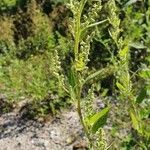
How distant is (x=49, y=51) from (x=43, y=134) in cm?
139

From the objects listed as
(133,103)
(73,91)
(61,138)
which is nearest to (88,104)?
(73,91)

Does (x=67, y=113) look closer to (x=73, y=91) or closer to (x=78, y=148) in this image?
(x=78, y=148)

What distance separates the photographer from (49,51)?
5.40m

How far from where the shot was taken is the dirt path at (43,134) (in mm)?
4094

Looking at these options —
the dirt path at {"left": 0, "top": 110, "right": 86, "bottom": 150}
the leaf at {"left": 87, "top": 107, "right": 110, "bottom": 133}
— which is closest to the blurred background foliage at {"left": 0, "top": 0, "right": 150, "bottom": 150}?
the dirt path at {"left": 0, "top": 110, "right": 86, "bottom": 150}

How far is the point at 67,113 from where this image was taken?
14.6ft

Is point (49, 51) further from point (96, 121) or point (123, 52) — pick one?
point (96, 121)

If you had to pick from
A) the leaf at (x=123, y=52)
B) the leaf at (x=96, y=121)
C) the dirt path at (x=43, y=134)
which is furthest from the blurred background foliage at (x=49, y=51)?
the leaf at (x=96, y=121)

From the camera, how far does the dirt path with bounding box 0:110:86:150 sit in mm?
4094

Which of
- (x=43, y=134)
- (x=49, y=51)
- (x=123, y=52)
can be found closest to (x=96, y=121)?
(x=123, y=52)

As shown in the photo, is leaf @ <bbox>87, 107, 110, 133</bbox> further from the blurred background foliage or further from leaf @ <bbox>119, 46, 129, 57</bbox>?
the blurred background foliage

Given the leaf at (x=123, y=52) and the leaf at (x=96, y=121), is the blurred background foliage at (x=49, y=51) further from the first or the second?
the leaf at (x=96, y=121)

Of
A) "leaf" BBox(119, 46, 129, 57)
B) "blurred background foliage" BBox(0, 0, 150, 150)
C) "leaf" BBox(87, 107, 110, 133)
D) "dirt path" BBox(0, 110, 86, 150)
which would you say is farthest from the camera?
"blurred background foliage" BBox(0, 0, 150, 150)

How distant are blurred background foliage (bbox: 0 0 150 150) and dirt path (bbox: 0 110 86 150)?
143 millimetres
